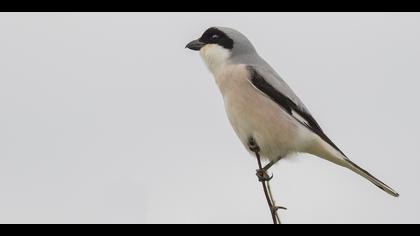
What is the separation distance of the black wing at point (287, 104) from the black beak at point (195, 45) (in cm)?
59

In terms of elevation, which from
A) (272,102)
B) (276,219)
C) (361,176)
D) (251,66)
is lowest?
(276,219)

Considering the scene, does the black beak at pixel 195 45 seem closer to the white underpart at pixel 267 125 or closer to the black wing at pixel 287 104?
the white underpart at pixel 267 125

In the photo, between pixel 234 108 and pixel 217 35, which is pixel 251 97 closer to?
pixel 234 108

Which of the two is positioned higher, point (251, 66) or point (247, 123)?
point (251, 66)

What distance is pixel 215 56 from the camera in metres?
6.23

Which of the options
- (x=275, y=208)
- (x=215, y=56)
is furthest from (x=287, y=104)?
(x=275, y=208)

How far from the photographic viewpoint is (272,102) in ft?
19.2

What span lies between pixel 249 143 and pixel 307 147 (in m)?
0.56

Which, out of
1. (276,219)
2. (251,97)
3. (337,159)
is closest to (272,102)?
(251,97)

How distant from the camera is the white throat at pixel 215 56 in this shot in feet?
20.3

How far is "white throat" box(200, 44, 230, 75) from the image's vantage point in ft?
20.3

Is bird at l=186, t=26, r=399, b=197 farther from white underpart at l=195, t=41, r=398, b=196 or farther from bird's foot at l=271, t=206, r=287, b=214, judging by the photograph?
bird's foot at l=271, t=206, r=287, b=214

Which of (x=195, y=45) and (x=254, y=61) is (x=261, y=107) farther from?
(x=195, y=45)

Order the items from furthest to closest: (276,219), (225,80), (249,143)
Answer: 1. (225,80)
2. (249,143)
3. (276,219)
